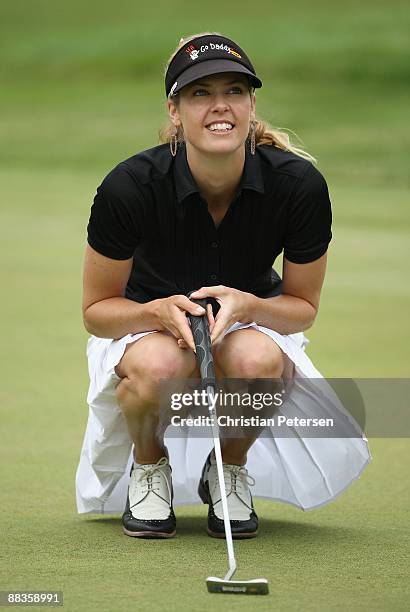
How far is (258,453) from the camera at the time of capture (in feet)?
10.9

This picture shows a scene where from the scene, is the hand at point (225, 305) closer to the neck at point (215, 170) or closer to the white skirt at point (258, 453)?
the white skirt at point (258, 453)

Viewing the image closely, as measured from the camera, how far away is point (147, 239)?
10.0 ft

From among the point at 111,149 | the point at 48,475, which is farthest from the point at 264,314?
the point at 111,149

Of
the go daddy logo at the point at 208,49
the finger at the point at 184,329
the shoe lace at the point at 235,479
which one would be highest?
the go daddy logo at the point at 208,49

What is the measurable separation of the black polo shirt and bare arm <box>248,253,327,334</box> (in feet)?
0.11

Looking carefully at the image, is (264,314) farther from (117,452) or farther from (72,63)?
(72,63)

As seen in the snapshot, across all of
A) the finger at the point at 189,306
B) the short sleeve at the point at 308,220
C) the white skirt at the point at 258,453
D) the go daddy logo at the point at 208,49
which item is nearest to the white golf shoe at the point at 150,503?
the white skirt at the point at 258,453

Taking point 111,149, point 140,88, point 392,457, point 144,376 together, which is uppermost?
point 140,88

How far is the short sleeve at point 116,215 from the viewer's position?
117 inches

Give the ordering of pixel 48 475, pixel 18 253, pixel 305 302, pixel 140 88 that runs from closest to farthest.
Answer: pixel 305 302 < pixel 48 475 < pixel 18 253 < pixel 140 88

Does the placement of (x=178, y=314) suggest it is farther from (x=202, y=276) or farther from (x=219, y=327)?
(x=202, y=276)

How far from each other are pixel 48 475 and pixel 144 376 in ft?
2.78

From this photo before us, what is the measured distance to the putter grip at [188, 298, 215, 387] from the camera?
2781 mm

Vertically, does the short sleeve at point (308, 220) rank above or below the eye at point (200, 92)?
below
